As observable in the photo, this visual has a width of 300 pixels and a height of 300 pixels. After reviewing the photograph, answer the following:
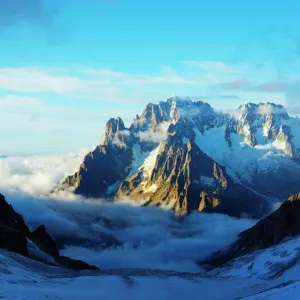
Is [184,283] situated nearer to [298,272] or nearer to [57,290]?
[298,272]

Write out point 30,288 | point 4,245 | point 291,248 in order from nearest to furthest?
point 30,288 < point 291,248 < point 4,245

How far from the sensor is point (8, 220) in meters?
194

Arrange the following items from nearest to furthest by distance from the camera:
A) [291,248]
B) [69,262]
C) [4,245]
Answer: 1. [291,248]
2. [4,245]
3. [69,262]

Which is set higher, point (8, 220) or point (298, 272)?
point (8, 220)

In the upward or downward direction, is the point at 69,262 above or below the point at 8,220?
below

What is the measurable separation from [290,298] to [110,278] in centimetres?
4521

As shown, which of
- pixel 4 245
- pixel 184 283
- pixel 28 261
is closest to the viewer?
pixel 184 283

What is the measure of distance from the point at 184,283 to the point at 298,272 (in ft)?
88.3

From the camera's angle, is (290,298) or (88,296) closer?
(290,298)

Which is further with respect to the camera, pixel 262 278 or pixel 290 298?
pixel 262 278

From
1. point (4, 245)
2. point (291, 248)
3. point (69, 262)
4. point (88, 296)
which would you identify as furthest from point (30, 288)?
point (69, 262)

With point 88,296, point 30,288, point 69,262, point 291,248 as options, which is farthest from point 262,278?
point 69,262

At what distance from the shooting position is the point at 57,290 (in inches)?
3145

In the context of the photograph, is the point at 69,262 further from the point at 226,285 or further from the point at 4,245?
the point at 226,285
